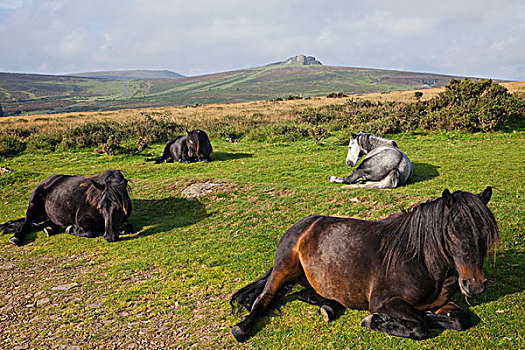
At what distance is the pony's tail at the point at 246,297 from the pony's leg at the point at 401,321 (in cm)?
183

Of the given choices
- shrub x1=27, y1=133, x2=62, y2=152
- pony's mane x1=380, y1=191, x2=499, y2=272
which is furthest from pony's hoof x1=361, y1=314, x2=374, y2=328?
shrub x1=27, y1=133, x2=62, y2=152

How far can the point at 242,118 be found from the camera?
3556cm

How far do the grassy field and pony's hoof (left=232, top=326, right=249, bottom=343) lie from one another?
0.46 ft

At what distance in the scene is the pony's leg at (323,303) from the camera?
4.80 metres

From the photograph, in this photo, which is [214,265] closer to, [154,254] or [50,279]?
[154,254]

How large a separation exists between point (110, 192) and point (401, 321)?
301 inches

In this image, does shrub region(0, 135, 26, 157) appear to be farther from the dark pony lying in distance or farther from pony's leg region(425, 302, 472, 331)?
pony's leg region(425, 302, 472, 331)

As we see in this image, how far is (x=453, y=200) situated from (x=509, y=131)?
20540mm

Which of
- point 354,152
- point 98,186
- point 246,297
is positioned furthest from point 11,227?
point 354,152

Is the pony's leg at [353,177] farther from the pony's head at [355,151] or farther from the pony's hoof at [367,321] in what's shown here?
the pony's hoof at [367,321]

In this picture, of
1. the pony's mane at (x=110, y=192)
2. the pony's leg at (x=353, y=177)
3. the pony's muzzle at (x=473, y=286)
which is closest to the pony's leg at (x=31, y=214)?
the pony's mane at (x=110, y=192)

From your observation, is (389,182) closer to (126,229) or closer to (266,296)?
(266,296)

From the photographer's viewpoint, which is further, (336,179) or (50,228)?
(336,179)

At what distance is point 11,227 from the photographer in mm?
10102
